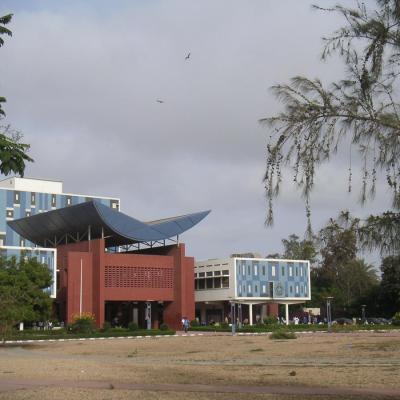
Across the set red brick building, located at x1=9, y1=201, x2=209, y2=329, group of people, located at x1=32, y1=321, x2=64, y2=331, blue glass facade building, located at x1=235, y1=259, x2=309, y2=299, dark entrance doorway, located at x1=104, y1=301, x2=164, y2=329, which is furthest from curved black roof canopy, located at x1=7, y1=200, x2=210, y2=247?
blue glass facade building, located at x1=235, y1=259, x2=309, y2=299

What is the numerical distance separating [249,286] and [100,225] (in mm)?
24345

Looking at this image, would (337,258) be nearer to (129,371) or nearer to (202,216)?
(129,371)

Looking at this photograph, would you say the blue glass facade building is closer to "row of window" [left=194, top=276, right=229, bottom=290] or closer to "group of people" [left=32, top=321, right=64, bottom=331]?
"row of window" [left=194, top=276, right=229, bottom=290]

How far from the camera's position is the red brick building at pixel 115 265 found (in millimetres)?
78625

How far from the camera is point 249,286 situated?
3701 inches

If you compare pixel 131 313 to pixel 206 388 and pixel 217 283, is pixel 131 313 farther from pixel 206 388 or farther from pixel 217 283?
pixel 206 388

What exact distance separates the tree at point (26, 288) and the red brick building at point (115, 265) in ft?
71.1

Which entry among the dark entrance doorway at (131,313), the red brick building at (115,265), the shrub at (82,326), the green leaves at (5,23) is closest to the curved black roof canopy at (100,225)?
the red brick building at (115,265)

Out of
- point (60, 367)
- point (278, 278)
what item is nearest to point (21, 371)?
point (60, 367)

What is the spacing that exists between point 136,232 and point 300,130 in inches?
2874

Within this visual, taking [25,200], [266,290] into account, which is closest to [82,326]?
[266,290]

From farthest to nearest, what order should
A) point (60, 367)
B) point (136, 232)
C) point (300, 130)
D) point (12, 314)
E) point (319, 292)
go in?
point (319, 292) → point (136, 232) → point (12, 314) → point (60, 367) → point (300, 130)

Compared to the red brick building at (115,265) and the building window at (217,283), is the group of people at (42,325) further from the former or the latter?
the building window at (217,283)

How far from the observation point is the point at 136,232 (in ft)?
267
